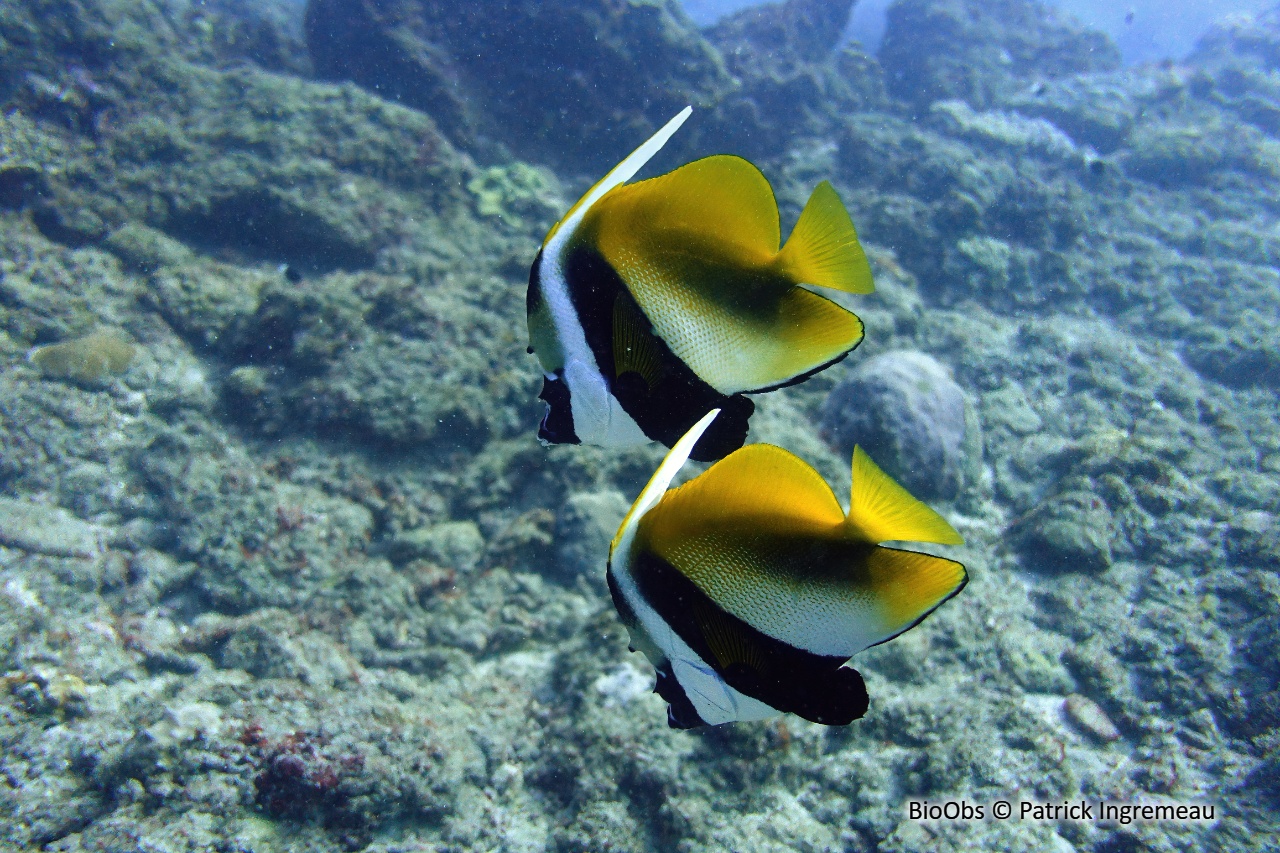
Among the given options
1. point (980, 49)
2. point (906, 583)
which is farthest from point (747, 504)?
point (980, 49)

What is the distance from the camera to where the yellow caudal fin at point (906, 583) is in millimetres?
854

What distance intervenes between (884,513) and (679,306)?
418 mm

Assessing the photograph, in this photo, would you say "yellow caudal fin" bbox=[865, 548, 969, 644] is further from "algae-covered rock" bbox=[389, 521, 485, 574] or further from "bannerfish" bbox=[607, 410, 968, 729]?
"algae-covered rock" bbox=[389, 521, 485, 574]

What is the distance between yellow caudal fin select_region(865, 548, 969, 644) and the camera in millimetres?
854

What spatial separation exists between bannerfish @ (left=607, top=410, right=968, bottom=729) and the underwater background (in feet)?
9.00

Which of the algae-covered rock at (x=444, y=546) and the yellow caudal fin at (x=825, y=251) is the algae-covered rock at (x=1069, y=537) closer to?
the algae-covered rock at (x=444, y=546)

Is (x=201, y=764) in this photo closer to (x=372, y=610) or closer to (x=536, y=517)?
(x=372, y=610)

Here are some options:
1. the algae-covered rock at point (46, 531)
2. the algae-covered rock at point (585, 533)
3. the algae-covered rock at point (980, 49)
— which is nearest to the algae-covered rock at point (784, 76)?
the algae-covered rock at point (980, 49)

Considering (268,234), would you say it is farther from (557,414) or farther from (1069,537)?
(1069,537)

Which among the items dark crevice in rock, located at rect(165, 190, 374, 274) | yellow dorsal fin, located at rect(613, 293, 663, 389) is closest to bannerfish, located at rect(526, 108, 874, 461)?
yellow dorsal fin, located at rect(613, 293, 663, 389)

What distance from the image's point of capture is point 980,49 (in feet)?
63.6

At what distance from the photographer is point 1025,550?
569 centimetres

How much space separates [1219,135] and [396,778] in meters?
23.8

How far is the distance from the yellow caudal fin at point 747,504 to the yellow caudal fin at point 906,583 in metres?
0.08
